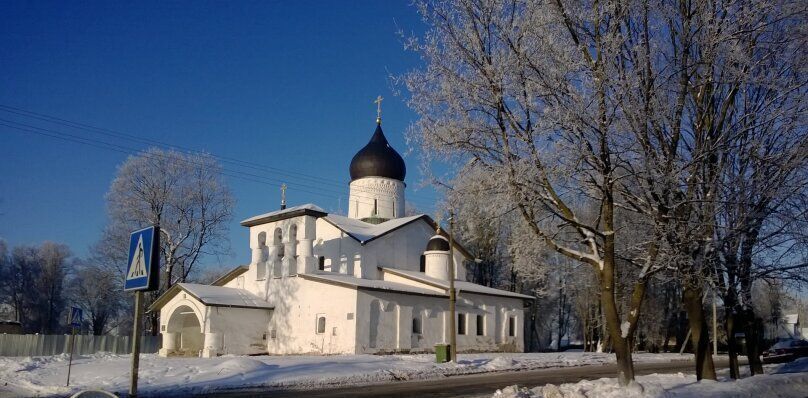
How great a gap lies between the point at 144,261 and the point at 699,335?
13631 mm

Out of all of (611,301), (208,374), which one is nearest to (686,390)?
(611,301)

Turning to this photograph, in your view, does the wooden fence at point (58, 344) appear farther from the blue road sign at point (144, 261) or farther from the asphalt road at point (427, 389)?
the blue road sign at point (144, 261)

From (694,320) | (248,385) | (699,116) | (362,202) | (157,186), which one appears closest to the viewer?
(699,116)

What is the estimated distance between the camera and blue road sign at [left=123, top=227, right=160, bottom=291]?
242 inches

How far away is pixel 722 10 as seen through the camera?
1367cm

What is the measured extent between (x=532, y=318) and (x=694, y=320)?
126 ft

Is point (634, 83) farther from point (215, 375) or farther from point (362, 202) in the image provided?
point (362, 202)

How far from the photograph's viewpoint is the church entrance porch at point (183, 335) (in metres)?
34.0

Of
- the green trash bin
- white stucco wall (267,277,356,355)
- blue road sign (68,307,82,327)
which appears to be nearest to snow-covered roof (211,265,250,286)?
→ white stucco wall (267,277,356,355)

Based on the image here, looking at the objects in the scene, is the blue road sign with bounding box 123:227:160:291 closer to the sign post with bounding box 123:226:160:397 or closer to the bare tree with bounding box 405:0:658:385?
the sign post with bounding box 123:226:160:397

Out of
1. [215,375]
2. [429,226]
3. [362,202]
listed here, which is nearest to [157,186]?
[362,202]

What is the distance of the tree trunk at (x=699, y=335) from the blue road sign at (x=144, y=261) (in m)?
13.1

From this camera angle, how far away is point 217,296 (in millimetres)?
34688

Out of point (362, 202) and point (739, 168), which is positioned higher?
point (362, 202)
